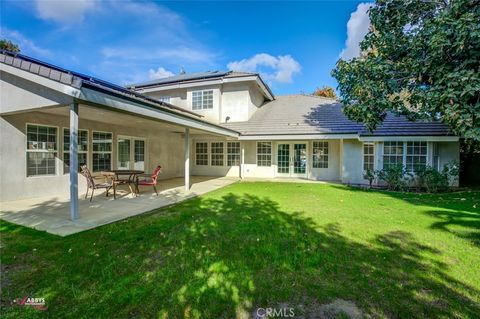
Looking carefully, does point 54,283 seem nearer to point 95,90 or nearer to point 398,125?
point 95,90

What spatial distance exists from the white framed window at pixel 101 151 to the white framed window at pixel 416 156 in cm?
1439

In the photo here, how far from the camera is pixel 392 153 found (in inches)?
459

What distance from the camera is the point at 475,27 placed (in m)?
5.86

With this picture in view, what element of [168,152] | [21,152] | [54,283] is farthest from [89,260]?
[168,152]

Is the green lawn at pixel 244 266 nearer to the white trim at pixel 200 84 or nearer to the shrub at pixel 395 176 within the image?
the shrub at pixel 395 176

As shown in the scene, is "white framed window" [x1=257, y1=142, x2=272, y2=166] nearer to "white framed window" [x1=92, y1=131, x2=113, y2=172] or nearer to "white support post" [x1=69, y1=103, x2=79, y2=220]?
"white framed window" [x1=92, y1=131, x2=113, y2=172]

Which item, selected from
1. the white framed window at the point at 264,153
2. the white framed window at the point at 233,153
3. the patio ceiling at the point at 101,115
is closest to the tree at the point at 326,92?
the white framed window at the point at 264,153

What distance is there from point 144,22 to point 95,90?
7.81 m

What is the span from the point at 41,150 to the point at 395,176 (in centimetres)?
1457

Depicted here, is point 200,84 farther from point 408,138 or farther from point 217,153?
point 408,138

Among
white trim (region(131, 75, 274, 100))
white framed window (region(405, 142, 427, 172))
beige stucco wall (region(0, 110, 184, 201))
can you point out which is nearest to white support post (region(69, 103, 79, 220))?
beige stucco wall (region(0, 110, 184, 201))

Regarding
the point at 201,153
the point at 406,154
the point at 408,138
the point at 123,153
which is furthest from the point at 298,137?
the point at 123,153

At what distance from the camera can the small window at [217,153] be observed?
1595 cm

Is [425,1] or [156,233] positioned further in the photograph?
[425,1]
